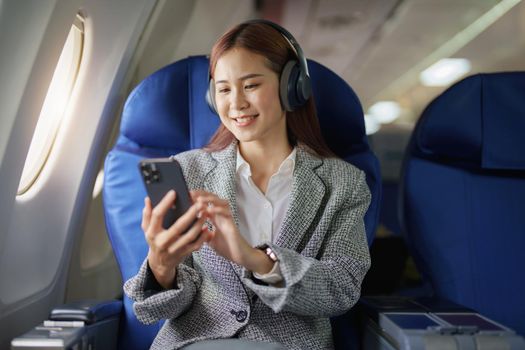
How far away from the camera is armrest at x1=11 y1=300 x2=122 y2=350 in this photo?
1536 mm

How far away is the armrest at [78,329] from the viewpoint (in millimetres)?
1536

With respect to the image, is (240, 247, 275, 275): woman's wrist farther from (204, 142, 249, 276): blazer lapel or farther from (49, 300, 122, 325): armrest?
(49, 300, 122, 325): armrest

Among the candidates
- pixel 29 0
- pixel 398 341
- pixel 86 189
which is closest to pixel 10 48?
pixel 29 0

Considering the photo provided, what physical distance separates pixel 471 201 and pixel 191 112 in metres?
1.02

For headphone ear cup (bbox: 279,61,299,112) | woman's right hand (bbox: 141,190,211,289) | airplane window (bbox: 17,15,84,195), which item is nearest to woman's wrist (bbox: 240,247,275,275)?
woman's right hand (bbox: 141,190,211,289)

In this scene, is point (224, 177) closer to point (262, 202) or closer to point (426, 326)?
point (262, 202)

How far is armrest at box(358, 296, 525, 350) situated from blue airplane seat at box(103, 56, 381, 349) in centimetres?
28

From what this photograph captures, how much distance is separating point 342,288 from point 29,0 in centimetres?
111

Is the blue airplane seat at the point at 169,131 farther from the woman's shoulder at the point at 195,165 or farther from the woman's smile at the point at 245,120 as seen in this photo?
the woman's smile at the point at 245,120

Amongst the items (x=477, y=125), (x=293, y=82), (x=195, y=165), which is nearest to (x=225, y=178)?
(x=195, y=165)

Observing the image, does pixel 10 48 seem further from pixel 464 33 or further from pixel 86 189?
pixel 464 33

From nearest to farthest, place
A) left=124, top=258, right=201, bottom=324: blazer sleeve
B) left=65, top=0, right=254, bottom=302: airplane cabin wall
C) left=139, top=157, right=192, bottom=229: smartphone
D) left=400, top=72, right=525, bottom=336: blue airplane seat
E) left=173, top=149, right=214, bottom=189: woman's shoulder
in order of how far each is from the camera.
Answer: left=139, top=157, right=192, bottom=229: smartphone < left=124, top=258, right=201, bottom=324: blazer sleeve < left=173, top=149, right=214, bottom=189: woman's shoulder < left=400, top=72, right=525, bottom=336: blue airplane seat < left=65, top=0, right=254, bottom=302: airplane cabin wall

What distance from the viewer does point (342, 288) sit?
1.64 metres

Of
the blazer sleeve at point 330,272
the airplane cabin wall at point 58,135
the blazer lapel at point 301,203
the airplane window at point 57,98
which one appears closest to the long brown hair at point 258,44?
the blazer lapel at point 301,203
